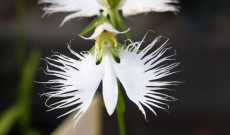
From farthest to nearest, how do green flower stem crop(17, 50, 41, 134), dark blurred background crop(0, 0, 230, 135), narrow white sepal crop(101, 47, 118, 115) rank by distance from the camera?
1. dark blurred background crop(0, 0, 230, 135)
2. green flower stem crop(17, 50, 41, 134)
3. narrow white sepal crop(101, 47, 118, 115)

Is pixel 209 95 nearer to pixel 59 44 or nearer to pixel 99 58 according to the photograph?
pixel 59 44

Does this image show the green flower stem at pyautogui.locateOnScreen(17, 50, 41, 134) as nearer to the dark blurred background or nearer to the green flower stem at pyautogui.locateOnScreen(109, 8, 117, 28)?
the dark blurred background

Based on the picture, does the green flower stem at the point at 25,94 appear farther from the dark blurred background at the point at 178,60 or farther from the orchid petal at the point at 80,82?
the orchid petal at the point at 80,82

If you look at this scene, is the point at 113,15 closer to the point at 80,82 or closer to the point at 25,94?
the point at 80,82

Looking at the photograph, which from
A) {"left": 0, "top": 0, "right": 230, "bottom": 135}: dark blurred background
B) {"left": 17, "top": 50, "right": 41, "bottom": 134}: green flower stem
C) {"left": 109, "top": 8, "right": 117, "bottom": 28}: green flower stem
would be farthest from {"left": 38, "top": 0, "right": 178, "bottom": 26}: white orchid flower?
{"left": 0, "top": 0, "right": 230, "bottom": 135}: dark blurred background

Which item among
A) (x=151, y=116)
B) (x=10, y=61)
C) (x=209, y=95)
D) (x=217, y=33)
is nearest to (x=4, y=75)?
(x=10, y=61)

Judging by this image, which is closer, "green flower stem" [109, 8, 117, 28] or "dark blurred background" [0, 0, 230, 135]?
"green flower stem" [109, 8, 117, 28]
